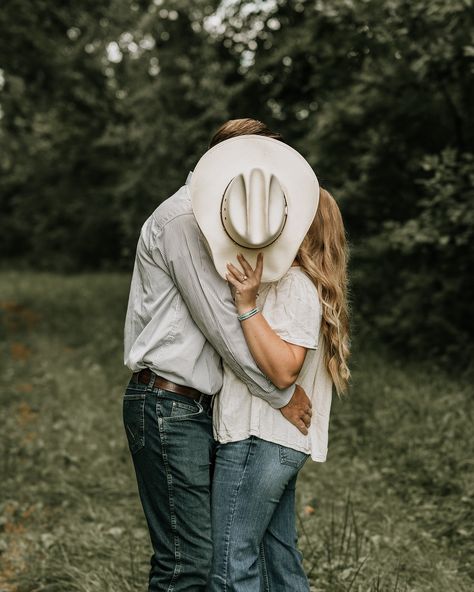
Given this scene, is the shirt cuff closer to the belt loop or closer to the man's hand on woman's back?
the man's hand on woman's back

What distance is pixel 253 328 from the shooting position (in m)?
2.60

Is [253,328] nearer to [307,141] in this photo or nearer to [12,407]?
[12,407]

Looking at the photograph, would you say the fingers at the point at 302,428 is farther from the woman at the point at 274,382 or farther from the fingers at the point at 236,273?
the fingers at the point at 236,273

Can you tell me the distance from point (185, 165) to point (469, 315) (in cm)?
604

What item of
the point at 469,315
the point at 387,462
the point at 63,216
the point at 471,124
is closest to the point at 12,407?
the point at 387,462

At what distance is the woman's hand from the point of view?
2.60m

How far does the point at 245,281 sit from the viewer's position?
2605 millimetres

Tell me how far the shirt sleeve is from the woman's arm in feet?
0.14

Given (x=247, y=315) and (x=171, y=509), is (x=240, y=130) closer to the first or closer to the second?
(x=247, y=315)

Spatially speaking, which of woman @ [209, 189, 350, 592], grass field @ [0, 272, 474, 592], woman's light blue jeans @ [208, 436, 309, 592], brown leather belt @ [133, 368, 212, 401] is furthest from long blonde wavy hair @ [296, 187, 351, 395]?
grass field @ [0, 272, 474, 592]

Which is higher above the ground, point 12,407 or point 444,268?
point 444,268

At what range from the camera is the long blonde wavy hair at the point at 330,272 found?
2775 millimetres

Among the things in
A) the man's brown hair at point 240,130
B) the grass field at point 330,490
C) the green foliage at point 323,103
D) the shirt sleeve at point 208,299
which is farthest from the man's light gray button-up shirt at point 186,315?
the green foliage at point 323,103

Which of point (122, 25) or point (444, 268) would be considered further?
point (122, 25)
